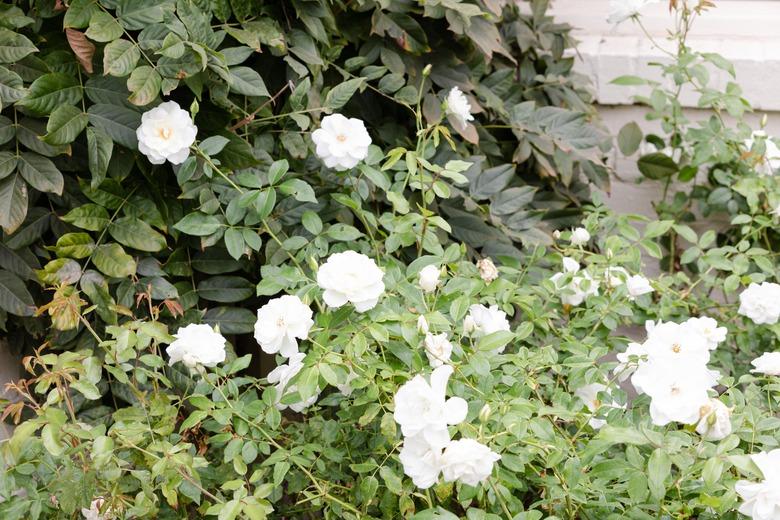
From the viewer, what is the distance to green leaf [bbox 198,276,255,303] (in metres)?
1.88

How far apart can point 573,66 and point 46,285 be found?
5.70 ft

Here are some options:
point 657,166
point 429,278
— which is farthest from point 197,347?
point 657,166

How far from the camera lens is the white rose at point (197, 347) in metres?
1.46

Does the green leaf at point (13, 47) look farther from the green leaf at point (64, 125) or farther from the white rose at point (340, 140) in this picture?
the white rose at point (340, 140)

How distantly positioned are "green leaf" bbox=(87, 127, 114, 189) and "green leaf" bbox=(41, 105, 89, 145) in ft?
0.08

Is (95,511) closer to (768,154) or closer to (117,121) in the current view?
(117,121)

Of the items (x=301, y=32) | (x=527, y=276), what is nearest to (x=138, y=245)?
(x=301, y=32)

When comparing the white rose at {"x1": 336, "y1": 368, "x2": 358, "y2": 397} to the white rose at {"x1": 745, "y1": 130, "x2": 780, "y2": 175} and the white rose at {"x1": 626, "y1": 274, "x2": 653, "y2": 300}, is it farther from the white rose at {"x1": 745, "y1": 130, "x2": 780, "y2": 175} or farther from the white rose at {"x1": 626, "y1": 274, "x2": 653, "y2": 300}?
the white rose at {"x1": 745, "y1": 130, "x2": 780, "y2": 175}

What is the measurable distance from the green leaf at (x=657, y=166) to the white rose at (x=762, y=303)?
0.69 metres

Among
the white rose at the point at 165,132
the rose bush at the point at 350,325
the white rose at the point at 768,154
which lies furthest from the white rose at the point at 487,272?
the white rose at the point at 768,154

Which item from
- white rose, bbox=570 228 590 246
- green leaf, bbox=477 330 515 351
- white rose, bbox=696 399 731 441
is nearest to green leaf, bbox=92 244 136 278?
green leaf, bbox=477 330 515 351

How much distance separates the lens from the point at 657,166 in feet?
8.61

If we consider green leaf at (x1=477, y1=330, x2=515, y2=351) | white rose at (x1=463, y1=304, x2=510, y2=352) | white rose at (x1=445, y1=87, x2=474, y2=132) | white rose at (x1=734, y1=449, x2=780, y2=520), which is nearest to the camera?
white rose at (x1=734, y1=449, x2=780, y2=520)

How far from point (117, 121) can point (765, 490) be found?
1.31 meters
